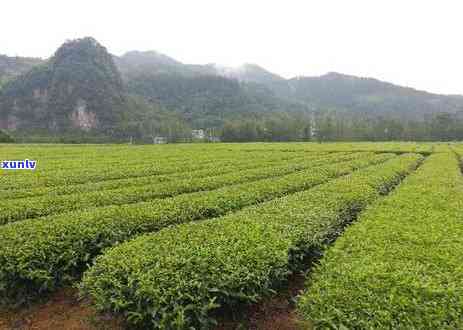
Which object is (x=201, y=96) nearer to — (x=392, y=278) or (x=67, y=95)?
(x=67, y=95)

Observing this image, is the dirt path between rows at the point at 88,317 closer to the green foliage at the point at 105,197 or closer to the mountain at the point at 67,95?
the green foliage at the point at 105,197

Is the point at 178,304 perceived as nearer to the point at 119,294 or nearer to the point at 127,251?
the point at 119,294

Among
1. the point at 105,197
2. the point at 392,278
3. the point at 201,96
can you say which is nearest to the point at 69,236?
the point at 105,197

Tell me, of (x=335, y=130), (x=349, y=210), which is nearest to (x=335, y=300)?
(x=349, y=210)

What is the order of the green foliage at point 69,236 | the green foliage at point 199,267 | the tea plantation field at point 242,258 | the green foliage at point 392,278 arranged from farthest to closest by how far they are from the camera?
the green foliage at point 69,236 < the green foliage at point 199,267 < the tea plantation field at point 242,258 < the green foliage at point 392,278

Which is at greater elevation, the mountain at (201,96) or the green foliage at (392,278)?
the mountain at (201,96)

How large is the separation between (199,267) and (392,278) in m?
2.54

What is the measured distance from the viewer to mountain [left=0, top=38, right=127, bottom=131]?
12788cm

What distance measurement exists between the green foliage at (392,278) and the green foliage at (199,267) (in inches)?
27.8

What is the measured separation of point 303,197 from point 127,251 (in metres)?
5.35

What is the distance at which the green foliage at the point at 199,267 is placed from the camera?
12.9 feet

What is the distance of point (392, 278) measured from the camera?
404 cm

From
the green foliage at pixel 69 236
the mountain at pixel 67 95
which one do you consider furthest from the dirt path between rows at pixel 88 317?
the mountain at pixel 67 95

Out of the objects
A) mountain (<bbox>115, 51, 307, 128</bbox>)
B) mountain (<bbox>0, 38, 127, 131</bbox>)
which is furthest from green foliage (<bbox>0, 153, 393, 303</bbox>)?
mountain (<bbox>115, 51, 307, 128</bbox>)
